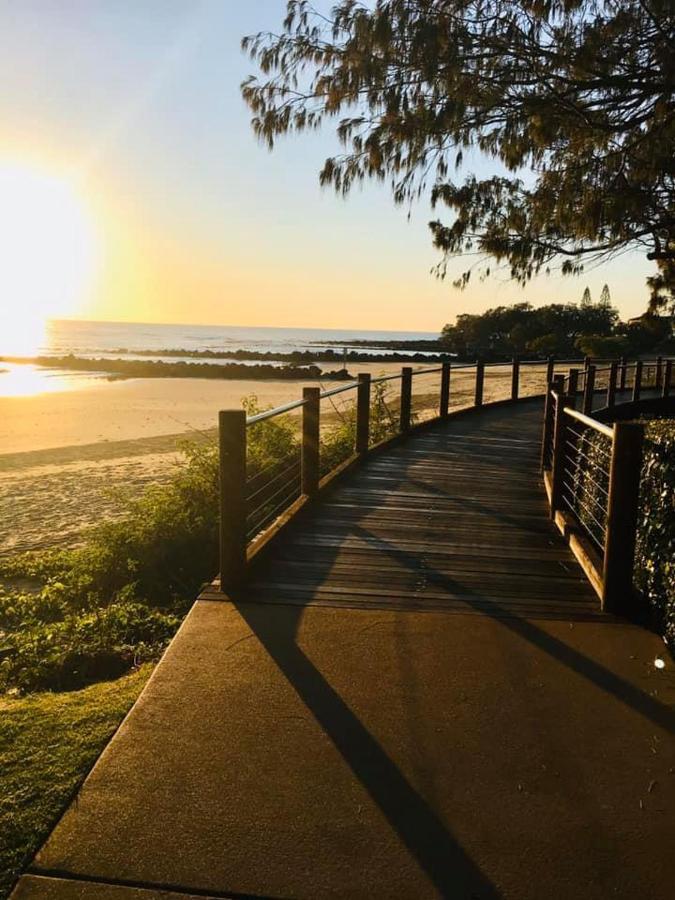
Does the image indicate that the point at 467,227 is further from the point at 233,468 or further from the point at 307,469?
the point at 233,468

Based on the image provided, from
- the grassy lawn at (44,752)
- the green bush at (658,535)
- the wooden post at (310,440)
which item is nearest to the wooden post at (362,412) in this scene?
the wooden post at (310,440)

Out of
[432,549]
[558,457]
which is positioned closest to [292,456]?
[558,457]

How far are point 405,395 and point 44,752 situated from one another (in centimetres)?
913

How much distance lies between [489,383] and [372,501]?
23.6m

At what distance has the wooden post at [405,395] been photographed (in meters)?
11.4

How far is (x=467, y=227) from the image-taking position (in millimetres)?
9422

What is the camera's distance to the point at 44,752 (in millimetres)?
2820

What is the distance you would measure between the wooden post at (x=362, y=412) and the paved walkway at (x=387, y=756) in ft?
14.3

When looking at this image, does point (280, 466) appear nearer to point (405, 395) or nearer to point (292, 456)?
point (292, 456)

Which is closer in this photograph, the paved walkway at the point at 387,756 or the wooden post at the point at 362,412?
the paved walkway at the point at 387,756

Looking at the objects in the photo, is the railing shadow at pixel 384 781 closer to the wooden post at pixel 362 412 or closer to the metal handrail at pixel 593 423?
the metal handrail at pixel 593 423

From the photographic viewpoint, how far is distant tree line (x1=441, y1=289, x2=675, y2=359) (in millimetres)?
53188

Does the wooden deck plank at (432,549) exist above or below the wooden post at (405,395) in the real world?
below

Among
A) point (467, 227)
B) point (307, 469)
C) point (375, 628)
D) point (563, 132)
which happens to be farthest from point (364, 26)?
point (375, 628)
